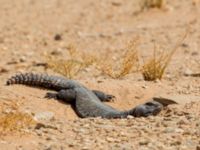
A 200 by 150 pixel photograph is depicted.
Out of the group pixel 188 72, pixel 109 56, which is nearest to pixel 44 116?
pixel 188 72

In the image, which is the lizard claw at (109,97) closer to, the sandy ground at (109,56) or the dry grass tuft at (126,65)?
the sandy ground at (109,56)

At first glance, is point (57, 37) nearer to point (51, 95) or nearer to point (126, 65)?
point (126, 65)

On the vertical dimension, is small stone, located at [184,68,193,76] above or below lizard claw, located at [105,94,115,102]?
above

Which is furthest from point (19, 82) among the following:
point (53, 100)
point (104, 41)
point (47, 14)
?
point (47, 14)

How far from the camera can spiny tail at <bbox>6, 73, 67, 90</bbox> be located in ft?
32.8

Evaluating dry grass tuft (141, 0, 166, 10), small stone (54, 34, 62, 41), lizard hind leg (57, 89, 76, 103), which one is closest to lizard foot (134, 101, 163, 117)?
lizard hind leg (57, 89, 76, 103)

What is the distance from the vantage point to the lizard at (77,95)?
9039 millimetres

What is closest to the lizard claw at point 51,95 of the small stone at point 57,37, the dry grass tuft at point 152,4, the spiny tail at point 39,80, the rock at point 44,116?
the spiny tail at point 39,80

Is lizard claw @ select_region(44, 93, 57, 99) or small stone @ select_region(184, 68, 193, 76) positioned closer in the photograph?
lizard claw @ select_region(44, 93, 57, 99)

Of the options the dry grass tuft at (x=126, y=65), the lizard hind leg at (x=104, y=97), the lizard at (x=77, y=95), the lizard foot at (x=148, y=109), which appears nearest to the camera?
the lizard foot at (x=148, y=109)

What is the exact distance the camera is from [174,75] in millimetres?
11188

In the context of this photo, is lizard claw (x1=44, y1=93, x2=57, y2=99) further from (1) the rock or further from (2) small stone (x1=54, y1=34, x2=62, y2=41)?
(2) small stone (x1=54, y1=34, x2=62, y2=41)

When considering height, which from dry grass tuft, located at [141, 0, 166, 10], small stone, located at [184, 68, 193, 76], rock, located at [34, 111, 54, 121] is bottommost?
rock, located at [34, 111, 54, 121]

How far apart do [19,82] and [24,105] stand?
0.95m
